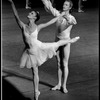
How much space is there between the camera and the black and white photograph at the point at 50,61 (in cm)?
452

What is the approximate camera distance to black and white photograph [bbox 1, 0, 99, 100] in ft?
14.8

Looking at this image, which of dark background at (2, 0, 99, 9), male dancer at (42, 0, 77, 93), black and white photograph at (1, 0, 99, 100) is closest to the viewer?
black and white photograph at (1, 0, 99, 100)

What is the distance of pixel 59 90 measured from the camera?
5.42 meters

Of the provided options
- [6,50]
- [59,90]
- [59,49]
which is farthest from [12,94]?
[6,50]

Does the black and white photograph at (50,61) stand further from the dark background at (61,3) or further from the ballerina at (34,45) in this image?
the dark background at (61,3)

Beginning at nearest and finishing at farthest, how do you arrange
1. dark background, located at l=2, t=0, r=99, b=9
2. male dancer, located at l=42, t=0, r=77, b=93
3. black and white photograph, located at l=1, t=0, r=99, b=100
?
black and white photograph, located at l=1, t=0, r=99, b=100 → male dancer, located at l=42, t=0, r=77, b=93 → dark background, located at l=2, t=0, r=99, b=9

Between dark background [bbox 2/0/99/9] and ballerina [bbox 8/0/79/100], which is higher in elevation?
ballerina [bbox 8/0/79/100]

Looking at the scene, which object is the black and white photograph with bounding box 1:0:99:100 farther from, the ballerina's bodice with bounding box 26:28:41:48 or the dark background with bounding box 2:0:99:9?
the dark background with bounding box 2:0:99:9

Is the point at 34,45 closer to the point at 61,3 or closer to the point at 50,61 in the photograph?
the point at 50,61

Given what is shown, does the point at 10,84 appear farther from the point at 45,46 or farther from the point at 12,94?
the point at 45,46

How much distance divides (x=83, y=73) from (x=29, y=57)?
2199mm

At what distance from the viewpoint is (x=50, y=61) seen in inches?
285

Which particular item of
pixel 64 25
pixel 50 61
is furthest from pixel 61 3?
pixel 64 25

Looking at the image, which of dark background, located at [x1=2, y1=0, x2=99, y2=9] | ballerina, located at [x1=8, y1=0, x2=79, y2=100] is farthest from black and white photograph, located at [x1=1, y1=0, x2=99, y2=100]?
dark background, located at [x1=2, y1=0, x2=99, y2=9]
